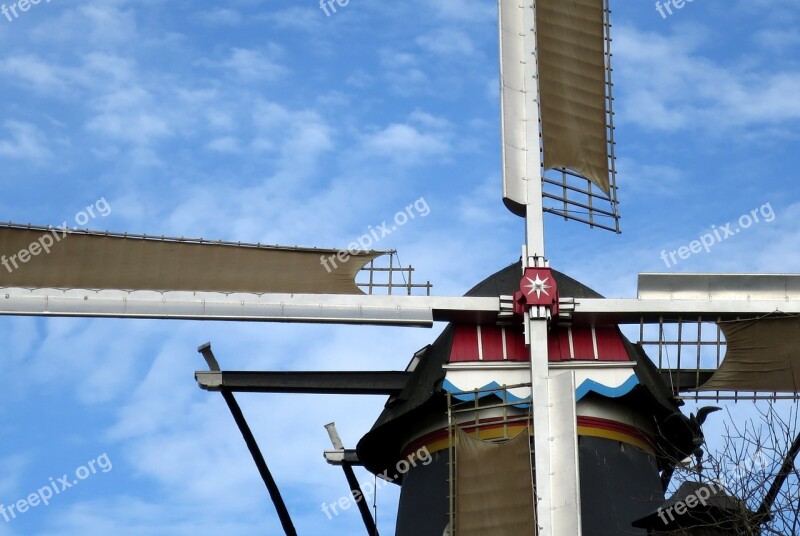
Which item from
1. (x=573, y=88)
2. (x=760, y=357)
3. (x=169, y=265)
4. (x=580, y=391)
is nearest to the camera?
(x=580, y=391)

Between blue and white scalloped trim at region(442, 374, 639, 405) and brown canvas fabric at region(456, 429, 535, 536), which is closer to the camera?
brown canvas fabric at region(456, 429, 535, 536)

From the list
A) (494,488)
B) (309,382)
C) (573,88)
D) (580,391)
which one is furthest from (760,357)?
(309,382)

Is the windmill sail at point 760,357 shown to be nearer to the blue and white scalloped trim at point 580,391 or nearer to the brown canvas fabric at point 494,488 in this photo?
the blue and white scalloped trim at point 580,391

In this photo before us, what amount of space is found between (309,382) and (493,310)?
292 cm

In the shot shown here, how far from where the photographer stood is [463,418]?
21.9 meters

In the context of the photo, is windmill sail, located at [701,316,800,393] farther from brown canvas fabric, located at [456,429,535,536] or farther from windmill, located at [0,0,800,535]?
brown canvas fabric, located at [456,429,535,536]

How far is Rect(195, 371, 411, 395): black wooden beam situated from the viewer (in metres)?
23.2

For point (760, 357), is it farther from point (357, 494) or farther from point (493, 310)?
point (357, 494)

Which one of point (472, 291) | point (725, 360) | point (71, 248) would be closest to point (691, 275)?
point (725, 360)

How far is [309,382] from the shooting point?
23.4 metres

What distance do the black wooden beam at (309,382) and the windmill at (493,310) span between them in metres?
0.02

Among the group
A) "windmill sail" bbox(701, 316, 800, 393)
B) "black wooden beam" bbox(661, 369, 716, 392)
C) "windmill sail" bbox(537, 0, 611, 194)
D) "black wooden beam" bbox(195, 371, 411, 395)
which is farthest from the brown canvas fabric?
"windmill sail" bbox(537, 0, 611, 194)

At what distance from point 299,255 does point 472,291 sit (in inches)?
97.7

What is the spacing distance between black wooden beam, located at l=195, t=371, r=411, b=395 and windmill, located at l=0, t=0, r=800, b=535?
0.07ft
